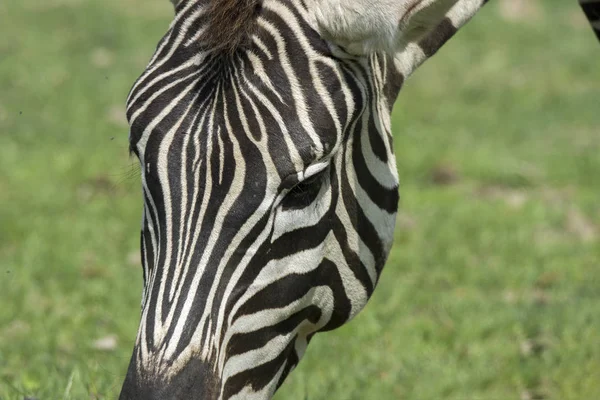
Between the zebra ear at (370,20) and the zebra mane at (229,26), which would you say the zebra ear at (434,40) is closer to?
the zebra ear at (370,20)

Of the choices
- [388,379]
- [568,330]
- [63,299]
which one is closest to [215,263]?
[388,379]

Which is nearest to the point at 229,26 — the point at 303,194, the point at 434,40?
the point at 303,194

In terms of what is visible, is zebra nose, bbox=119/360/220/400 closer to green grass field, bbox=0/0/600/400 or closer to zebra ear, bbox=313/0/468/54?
green grass field, bbox=0/0/600/400

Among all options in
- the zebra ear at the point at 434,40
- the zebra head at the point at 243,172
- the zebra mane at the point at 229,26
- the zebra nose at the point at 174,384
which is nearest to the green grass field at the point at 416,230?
the zebra head at the point at 243,172

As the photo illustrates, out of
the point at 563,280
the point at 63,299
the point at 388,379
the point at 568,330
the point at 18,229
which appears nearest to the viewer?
the point at 388,379

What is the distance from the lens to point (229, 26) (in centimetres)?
236

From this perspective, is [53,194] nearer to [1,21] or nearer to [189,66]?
[189,66]

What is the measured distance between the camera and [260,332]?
2.36 m

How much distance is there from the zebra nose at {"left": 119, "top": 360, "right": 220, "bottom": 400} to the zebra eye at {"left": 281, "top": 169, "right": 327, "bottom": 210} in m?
0.49

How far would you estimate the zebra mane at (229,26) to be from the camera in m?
2.36

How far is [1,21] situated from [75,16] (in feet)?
3.92

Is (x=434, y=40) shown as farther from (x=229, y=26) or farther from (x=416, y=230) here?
(x=416, y=230)

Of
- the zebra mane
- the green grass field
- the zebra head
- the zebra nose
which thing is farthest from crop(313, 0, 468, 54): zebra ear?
the zebra nose

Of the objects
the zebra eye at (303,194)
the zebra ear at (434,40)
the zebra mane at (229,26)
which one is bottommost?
the zebra ear at (434,40)
